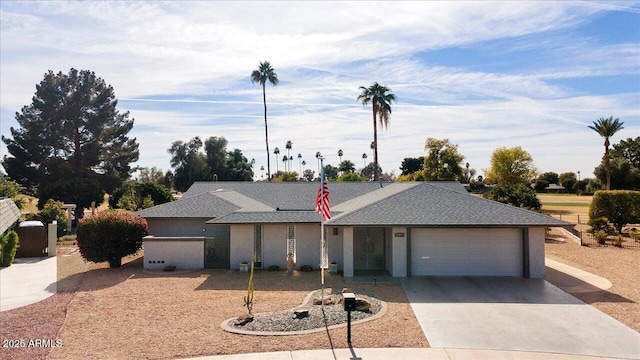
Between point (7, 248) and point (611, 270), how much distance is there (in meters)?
31.2

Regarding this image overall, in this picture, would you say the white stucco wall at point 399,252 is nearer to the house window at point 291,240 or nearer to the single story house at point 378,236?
the single story house at point 378,236

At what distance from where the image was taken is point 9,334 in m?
12.3

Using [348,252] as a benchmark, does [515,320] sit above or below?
below

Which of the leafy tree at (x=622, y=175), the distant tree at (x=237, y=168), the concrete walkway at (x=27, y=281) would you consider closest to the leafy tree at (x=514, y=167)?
the leafy tree at (x=622, y=175)

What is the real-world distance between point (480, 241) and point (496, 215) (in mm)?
1417

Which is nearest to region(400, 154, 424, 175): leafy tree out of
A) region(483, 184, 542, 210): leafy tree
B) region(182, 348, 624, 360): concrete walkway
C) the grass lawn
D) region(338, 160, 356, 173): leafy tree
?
region(338, 160, 356, 173): leafy tree

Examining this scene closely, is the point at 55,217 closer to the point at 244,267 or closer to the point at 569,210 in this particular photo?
the point at 244,267

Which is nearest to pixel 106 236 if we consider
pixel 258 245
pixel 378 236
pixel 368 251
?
pixel 258 245

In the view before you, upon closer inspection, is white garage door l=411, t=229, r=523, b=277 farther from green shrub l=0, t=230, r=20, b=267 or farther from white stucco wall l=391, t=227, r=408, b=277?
green shrub l=0, t=230, r=20, b=267

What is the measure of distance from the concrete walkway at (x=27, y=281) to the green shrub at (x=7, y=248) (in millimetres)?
392

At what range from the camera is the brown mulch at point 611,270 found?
14.5 metres

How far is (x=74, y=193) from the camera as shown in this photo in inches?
1934

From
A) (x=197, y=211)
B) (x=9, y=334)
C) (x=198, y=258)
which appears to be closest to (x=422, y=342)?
(x=9, y=334)

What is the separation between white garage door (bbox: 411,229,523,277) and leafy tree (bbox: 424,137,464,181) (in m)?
45.0
